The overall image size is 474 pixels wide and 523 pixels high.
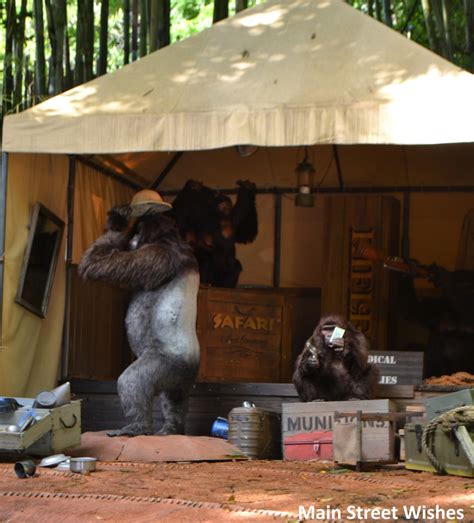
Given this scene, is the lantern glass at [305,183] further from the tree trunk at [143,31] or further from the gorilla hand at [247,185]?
the tree trunk at [143,31]

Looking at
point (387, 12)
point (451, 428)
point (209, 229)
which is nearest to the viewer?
point (451, 428)

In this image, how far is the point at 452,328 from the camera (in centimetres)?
1121

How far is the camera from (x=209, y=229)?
11281mm

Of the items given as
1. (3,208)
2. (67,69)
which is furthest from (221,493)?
(67,69)

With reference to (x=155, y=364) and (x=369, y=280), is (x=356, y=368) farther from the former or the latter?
(x=369, y=280)

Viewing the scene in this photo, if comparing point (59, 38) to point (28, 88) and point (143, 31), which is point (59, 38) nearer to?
point (28, 88)

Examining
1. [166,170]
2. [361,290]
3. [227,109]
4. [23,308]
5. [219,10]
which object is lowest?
[23,308]

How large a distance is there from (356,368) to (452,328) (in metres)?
2.29

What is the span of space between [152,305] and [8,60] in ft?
12.8

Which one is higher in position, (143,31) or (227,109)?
(143,31)

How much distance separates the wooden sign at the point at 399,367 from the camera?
31.6ft

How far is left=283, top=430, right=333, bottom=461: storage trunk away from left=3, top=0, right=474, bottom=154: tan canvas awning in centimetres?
205

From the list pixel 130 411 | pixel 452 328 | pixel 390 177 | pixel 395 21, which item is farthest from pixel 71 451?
pixel 395 21

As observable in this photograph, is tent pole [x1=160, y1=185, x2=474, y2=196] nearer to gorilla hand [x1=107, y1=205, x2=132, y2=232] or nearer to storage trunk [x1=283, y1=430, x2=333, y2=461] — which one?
gorilla hand [x1=107, y1=205, x2=132, y2=232]
